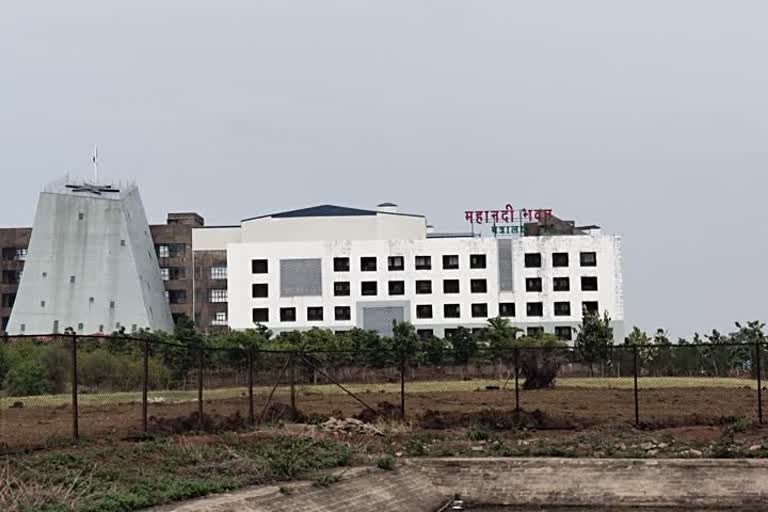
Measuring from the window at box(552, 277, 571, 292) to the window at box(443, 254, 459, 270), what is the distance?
32.9 feet

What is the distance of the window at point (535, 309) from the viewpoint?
111 m

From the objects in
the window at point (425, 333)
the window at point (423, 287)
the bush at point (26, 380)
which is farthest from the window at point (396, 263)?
the bush at point (26, 380)

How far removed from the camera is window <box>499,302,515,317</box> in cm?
11150

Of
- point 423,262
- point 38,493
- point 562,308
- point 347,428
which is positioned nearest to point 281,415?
point 347,428

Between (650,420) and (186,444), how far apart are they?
16013 millimetres

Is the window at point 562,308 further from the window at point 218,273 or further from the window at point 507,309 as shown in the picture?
the window at point 218,273

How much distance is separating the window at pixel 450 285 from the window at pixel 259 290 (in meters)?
18.3

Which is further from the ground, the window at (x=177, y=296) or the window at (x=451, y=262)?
the window at (x=451, y=262)

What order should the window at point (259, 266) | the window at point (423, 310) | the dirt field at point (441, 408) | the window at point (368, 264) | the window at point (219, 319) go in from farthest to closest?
the window at point (219, 319)
the window at point (259, 266)
the window at point (368, 264)
the window at point (423, 310)
the dirt field at point (441, 408)

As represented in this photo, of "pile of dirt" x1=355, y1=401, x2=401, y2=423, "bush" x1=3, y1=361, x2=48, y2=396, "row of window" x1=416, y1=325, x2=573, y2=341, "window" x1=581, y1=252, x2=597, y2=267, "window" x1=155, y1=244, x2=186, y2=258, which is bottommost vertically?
"pile of dirt" x1=355, y1=401, x2=401, y2=423

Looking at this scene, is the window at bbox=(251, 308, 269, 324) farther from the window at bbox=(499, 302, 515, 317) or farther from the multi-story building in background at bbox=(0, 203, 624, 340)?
the window at bbox=(499, 302, 515, 317)

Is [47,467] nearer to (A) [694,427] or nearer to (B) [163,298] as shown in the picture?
→ (A) [694,427]

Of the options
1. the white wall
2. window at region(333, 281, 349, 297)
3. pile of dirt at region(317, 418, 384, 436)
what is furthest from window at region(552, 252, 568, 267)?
pile of dirt at region(317, 418, 384, 436)

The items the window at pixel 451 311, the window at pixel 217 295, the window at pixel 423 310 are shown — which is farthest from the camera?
the window at pixel 217 295
